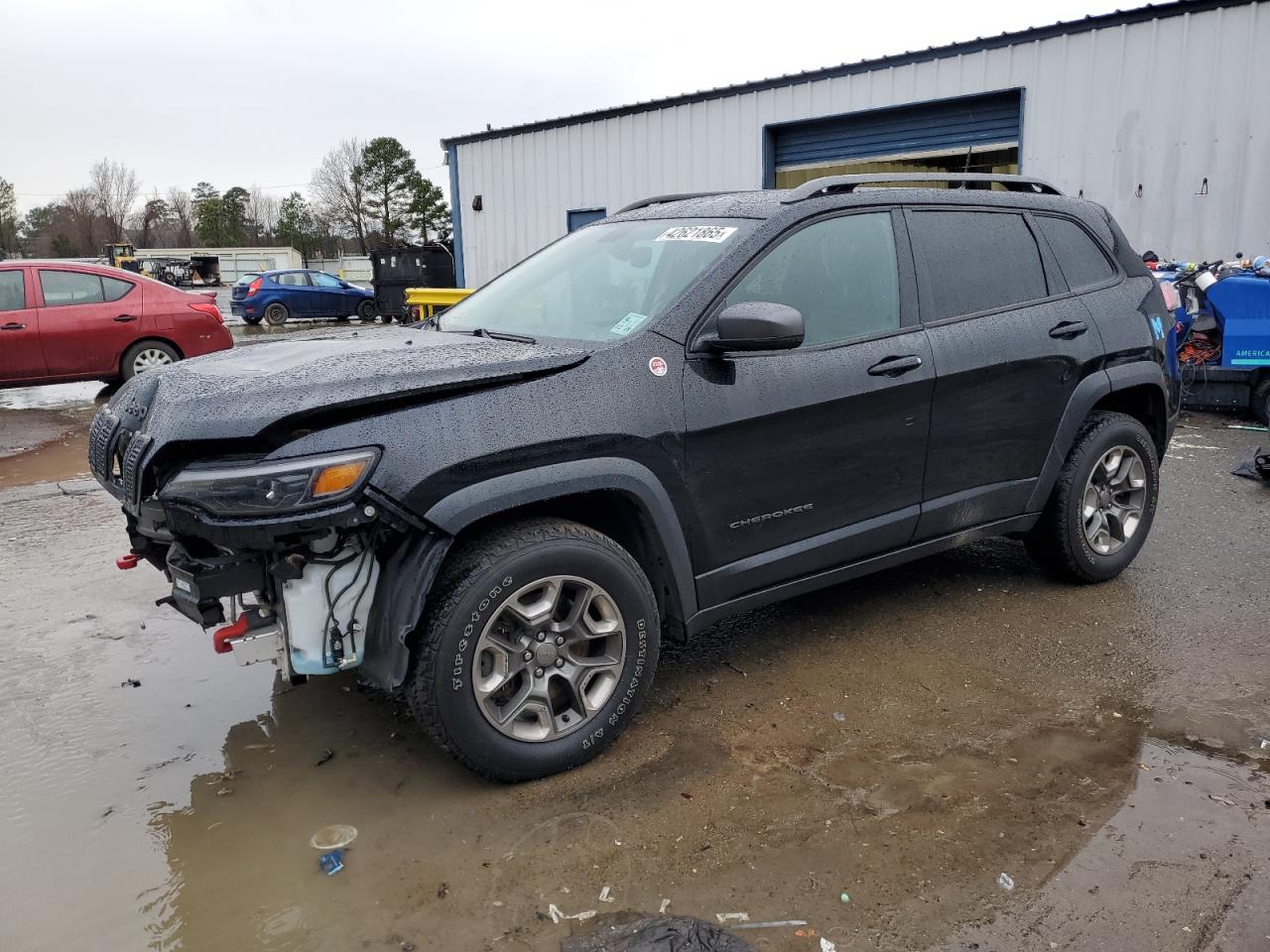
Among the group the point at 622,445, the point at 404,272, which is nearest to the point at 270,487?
the point at 622,445

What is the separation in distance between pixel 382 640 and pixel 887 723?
1.84 meters

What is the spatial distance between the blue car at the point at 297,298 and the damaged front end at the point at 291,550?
82.3 feet

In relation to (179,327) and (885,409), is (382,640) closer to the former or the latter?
(885,409)

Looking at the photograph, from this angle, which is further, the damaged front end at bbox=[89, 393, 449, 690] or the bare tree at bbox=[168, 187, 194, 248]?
the bare tree at bbox=[168, 187, 194, 248]

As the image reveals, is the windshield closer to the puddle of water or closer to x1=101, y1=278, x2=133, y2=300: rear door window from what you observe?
x1=101, y1=278, x2=133, y2=300: rear door window

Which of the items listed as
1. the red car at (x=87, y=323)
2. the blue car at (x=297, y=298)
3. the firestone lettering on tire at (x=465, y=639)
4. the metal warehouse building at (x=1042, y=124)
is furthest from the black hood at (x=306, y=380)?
the blue car at (x=297, y=298)

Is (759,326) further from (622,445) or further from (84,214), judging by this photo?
(84,214)

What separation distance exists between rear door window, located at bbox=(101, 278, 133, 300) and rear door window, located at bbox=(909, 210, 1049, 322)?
32.9 feet

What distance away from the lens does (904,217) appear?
4.06 meters

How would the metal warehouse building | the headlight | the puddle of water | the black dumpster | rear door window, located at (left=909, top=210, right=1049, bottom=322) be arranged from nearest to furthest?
the headlight → rear door window, located at (left=909, top=210, right=1049, bottom=322) → the metal warehouse building → the puddle of water → the black dumpster

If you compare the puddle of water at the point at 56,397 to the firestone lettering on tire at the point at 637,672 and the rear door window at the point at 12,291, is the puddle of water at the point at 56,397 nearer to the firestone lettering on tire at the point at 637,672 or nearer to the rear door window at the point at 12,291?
the rear door window at the point at 12,291

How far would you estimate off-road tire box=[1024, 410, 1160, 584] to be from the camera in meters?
4.59

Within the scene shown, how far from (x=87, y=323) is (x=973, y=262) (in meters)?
10.1

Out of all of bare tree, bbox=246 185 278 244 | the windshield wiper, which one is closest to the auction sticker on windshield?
the windshield wiper
